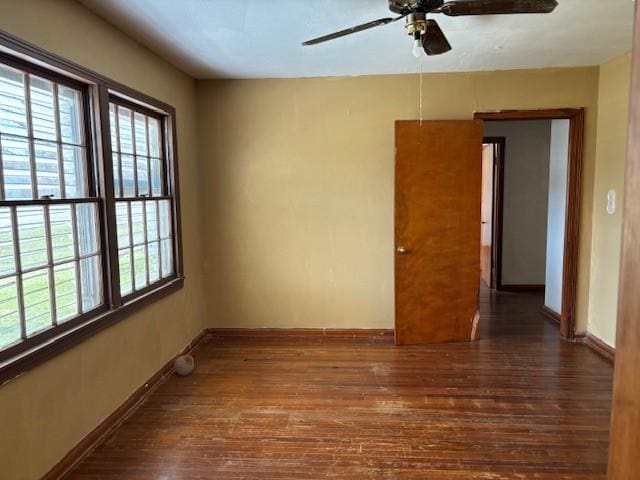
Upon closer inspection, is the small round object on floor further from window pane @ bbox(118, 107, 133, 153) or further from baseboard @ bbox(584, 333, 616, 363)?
baseboard @ bbox(584, 333, 616, 363)

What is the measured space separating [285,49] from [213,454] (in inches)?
105

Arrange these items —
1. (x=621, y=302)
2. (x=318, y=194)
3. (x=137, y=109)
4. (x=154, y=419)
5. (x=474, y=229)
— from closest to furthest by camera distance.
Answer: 1. (x=621, y=302)
2. (x=154, y=419)
3. (x=137, y=109)
4. (x=474, y=229)
5. (x=318, y=194)

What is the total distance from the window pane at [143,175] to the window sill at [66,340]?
0.74 m

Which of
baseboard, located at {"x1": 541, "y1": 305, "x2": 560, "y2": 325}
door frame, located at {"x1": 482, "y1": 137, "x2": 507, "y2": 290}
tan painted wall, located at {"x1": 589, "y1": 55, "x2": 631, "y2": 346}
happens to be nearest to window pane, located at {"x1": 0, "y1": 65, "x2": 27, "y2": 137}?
tan painted wall, located at {"x1": 589, "y1": 55, "x2": 631, "y2": 346}

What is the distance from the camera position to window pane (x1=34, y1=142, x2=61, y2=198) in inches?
80.5

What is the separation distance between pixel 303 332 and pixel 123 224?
1983 mm

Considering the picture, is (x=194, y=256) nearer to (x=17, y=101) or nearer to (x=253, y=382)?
(x=253, y=382)

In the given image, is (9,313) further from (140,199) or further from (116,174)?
(140,199)

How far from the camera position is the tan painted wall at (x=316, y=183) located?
374 centimetres

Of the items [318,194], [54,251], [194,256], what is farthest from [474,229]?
[54,251]

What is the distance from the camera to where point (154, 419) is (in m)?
2.62

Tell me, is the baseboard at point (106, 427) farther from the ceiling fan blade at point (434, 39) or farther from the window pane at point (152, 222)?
the ceiling fan blade at point (434, 39)

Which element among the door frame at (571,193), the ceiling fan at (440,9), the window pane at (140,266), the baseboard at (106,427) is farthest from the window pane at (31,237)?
the door frame at (571,193)

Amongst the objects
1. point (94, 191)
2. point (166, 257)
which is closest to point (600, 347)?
point (166, 257)
